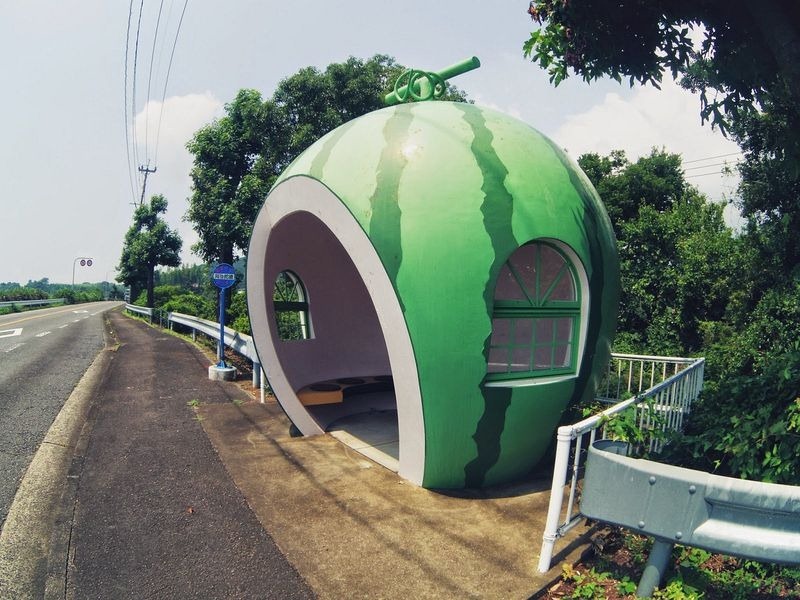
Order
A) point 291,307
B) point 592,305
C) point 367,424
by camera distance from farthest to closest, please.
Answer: point 291,307
point 367,424
point 592,305

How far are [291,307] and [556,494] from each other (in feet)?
21.7

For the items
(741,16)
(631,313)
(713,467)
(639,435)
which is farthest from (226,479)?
(631,313)

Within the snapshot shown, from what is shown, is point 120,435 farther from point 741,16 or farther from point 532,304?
point 741,16

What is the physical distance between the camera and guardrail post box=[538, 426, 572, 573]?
352 cm

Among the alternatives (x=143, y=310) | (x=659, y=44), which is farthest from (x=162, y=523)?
(x=143, y=310)

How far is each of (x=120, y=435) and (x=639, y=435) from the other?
632 centimetres

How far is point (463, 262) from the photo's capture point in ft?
15.7

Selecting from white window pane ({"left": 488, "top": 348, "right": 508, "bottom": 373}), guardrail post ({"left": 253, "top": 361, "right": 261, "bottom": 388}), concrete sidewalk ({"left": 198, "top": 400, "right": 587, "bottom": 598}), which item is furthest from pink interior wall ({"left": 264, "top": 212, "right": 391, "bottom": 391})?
concrete sidewalk ({"left": 198, "top": 400, "right": 587, "bottom": 598})

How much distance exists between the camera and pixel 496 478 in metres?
5.23

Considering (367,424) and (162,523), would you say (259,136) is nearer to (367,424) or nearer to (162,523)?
(367,424)

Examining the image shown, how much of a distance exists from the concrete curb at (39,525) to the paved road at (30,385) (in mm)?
134

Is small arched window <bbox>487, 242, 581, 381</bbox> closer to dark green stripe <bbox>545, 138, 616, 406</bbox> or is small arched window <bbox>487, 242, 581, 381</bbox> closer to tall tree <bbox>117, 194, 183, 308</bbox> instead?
dark green stripe <bbox>545, 138, 616, 406</bbox>

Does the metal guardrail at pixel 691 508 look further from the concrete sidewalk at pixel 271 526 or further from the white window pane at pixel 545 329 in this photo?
the white window pane at pixel 545 329

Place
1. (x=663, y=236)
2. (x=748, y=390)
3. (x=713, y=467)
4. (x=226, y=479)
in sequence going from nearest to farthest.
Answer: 1. (x=713, y=467)
2. (x=748, y=390)
3. (x=226, y=479)
4. (x=663, y=236)
